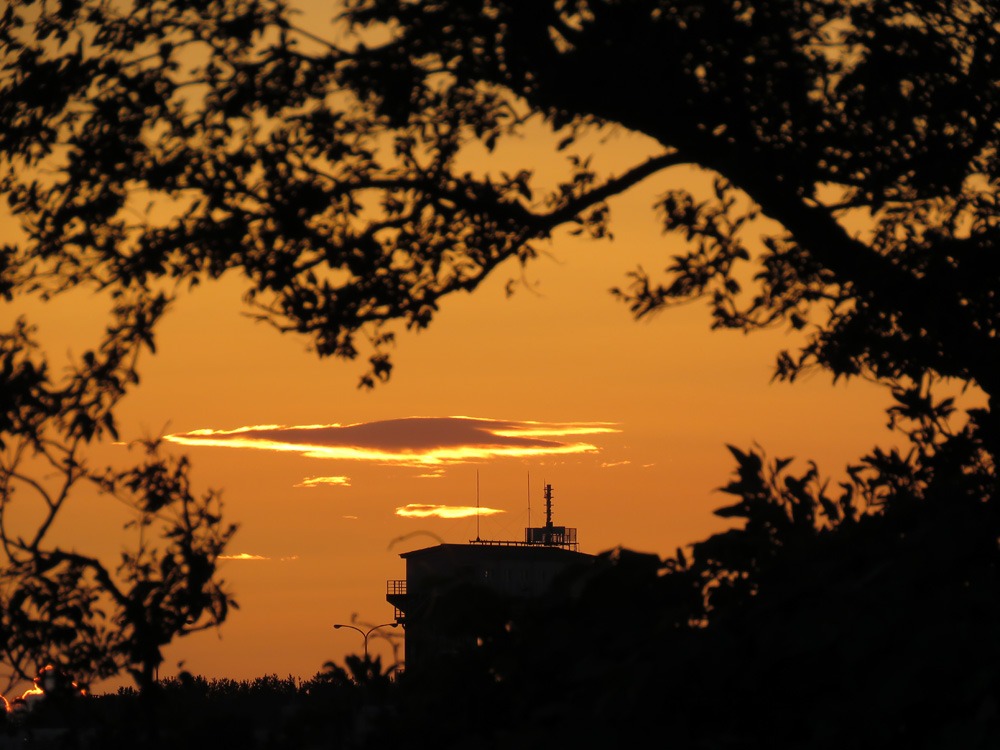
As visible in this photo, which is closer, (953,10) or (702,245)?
(953,10)

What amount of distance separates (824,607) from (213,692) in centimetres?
211

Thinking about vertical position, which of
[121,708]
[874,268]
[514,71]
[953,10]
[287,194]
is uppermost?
[953,10]

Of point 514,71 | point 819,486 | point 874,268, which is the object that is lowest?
point 819,486

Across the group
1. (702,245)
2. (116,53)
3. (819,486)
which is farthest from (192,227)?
(819,486)

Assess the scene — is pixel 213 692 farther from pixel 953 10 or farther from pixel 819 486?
pixel 953 10

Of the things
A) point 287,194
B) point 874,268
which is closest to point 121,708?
point 287,194

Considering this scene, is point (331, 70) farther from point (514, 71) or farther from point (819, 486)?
point (819, 486)

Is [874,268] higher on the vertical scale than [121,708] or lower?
higher

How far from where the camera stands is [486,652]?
11.2 feet

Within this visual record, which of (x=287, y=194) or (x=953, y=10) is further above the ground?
(x=953, y=10)

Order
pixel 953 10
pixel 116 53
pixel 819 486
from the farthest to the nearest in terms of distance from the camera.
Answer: pixel 953 10 → pixel 116 53 → pixel 819 486

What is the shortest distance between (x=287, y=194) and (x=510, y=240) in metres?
2.12

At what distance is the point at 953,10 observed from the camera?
37.6 ft

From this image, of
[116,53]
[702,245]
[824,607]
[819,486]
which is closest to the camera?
[824,607]
